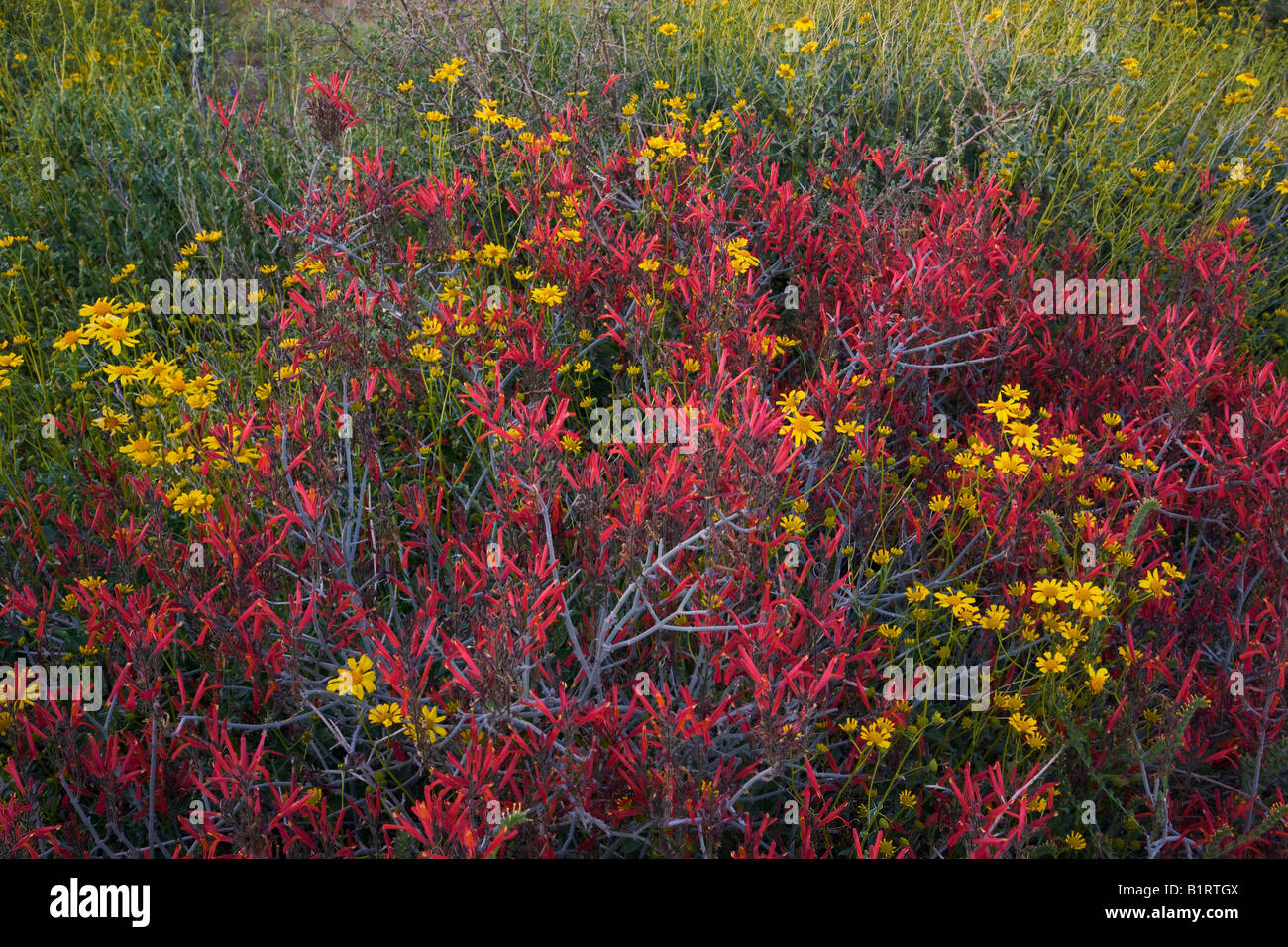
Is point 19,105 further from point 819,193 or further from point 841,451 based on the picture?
point 841,451

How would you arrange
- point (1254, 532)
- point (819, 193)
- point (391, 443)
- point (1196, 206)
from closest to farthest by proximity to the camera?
point (1254, 532) → point (391, 443) → point (819, 193) → point (1196, 206)

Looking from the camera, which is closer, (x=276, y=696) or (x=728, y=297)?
(x=276, y=696)

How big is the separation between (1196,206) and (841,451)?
3.09 meters

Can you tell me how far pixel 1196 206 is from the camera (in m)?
4.49

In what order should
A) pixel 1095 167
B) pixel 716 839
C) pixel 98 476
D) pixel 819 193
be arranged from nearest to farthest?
pixel 716 839 → pixel 98 476 → pixel 819 193 → pixel 1095 167

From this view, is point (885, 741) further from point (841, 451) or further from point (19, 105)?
point (19, 105)

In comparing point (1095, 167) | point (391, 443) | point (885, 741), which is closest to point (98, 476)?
point (391, 443)

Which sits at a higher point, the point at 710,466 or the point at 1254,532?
the point at 710,466

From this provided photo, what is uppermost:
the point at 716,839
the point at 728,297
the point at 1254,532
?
the point at 728,297

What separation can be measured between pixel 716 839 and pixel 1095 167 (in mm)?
3480

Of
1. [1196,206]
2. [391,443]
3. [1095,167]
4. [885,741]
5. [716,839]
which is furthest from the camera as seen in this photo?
[1196,206]
